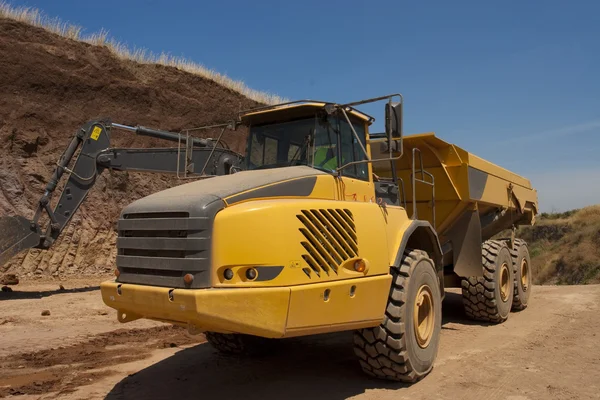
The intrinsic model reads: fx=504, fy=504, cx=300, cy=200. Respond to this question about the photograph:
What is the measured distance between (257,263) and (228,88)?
1807 cm

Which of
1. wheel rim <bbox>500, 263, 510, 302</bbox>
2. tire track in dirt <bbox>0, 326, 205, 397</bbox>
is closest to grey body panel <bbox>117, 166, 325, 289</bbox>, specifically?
tire track in dirt <bbox>0, 326, 205, 397</bbox>

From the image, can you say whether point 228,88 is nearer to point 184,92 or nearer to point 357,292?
point 184,92

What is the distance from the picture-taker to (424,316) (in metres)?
5.29

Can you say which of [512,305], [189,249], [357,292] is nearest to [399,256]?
[357,292]

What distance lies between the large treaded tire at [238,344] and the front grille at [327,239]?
6.89 ft

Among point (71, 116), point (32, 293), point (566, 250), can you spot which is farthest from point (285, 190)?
point (566, 250)

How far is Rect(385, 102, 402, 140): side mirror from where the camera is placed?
4645 mm

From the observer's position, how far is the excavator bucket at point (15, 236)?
32.6 ft

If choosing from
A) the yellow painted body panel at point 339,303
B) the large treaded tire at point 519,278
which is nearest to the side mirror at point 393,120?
the yellow painted body panel at point 339,303

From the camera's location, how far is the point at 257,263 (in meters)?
3.66

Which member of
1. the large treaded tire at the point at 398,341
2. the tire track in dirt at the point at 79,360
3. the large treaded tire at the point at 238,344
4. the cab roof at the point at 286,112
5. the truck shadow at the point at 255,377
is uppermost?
the cab roof at the point at 286,112

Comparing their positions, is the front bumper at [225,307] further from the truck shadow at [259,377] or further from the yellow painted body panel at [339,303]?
the truck shadow at [259,377]

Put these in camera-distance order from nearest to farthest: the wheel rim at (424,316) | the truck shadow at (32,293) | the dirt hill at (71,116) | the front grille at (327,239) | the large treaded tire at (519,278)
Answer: the front grille at (327,239)
the wheel rim at (424,316)
the large treaded tire at (519,278)
the truck shadow at (32,293)
the dirt hill at (71,116)

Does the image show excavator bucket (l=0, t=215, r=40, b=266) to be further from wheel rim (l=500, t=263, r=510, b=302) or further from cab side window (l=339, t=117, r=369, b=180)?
wheel rim (l=500, t=263, r=510, b=302)
